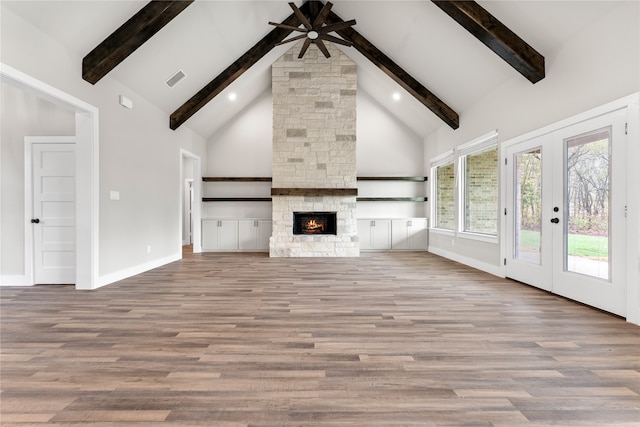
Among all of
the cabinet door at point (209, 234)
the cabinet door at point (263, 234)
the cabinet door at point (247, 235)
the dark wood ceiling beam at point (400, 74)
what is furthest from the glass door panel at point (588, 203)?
the cabinet door at point (209, 234)

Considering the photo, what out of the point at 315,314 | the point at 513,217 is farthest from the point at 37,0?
the point at 513,217

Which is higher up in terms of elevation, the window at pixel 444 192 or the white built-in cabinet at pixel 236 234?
the window at pixel 444 192

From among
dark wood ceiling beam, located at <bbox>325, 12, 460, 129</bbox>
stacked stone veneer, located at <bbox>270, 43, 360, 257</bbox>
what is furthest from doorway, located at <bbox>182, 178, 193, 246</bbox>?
dark wood ceiling beam, located at <bbox>325, 12, 460, 129</bbox>

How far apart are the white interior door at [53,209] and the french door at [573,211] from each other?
592 centimetres

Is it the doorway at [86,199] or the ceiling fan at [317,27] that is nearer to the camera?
the doorway at [86,199]

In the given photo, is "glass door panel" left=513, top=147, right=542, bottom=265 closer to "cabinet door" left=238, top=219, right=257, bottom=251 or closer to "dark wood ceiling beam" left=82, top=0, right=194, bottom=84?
"dark wood ceiling beam" left=82, top=0, right=194, bottom=84

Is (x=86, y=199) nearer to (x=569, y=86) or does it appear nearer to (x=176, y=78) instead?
(x=176, y=78)

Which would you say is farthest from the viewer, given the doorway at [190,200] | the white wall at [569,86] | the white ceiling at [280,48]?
the doorway at [190,200]

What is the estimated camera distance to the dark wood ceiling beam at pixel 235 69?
592 centimetres

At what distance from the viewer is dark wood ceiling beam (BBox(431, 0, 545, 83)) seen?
3.84 m

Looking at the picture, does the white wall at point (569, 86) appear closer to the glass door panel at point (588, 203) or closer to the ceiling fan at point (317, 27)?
the glass door panel at point (588, 203)

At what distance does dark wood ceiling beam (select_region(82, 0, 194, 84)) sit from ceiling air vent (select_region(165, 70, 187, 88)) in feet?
4.01

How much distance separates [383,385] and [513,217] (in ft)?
12.3

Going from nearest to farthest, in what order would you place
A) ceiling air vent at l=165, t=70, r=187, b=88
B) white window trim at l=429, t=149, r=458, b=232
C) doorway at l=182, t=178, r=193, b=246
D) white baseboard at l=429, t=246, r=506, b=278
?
white baseboard at l=429, t=246, r=506, b=278 < ceiling air vent at l=165, t=70, r=187, b=88 < white window trim at l=429, t=149, r=458, b=232 < doorway at l=182, t=178, r=193, b=246
